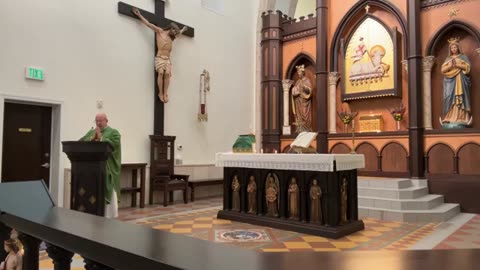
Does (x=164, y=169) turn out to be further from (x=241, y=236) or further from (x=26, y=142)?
(x=241, y=236)

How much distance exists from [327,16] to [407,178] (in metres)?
4.15

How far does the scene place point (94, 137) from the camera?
4121 mm

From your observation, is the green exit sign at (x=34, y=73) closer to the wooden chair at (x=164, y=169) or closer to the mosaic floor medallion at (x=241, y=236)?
the wooden chair at (x=164, y=169)

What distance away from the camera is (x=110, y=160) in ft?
14.2

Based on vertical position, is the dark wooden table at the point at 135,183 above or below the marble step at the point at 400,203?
above

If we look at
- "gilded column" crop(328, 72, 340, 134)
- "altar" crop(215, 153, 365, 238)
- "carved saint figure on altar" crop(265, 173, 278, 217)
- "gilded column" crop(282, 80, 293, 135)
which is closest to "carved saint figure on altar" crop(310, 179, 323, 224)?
"altar" crop(215, 153, 365, 238)

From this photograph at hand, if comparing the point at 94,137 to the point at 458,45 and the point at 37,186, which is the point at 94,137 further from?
the point at 458,45

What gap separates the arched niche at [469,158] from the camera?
6785 millimetres

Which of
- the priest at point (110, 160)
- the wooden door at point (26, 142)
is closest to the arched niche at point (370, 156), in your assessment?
the priest at point (110, 160)

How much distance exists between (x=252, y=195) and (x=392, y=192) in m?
2.49

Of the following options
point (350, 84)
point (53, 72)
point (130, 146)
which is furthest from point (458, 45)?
point (53, 72)

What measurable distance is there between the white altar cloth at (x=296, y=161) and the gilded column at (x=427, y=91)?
3.01 m

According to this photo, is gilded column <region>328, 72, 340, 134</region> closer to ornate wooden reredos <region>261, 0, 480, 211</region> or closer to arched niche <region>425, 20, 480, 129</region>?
ornate wooden reredos <region>261, 0, 480, 211</region>

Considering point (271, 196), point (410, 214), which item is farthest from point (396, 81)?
point (271, 196)
